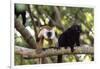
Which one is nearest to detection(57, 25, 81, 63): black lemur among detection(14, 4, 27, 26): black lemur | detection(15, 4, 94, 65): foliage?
detection(15, 4, 94, 65): foliage

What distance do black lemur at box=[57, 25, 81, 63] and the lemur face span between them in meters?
0.08

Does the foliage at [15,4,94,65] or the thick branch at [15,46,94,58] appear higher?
the foliage at [15,4,94,65]

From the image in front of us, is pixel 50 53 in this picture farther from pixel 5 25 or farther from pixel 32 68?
pixel 5 25

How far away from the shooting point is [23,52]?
5.93 ft

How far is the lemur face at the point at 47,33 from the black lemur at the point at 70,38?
8 cm

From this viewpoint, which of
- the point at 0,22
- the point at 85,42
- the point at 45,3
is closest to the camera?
the point at 0,22

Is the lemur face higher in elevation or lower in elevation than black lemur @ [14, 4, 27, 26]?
lower

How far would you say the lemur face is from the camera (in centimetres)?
187

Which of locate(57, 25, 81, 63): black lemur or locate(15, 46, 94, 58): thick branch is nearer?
locate(15, 46, 94, 58): thick branch

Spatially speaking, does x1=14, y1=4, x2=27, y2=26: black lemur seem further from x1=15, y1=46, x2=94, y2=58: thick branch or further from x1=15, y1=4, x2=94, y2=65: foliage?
x1=15, y1=46, x2=94, y2=58: thick branch

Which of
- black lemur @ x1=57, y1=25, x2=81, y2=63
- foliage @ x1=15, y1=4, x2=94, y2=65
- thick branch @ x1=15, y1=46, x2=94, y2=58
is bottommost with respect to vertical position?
thick branch @ x1=15, y1=46, x2=94, y2=58

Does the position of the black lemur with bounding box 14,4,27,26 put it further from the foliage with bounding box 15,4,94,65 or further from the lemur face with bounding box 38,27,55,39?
the lemur face with bounding box 38,27,55,39

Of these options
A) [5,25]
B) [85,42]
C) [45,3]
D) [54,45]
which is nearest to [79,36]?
[85,42]
